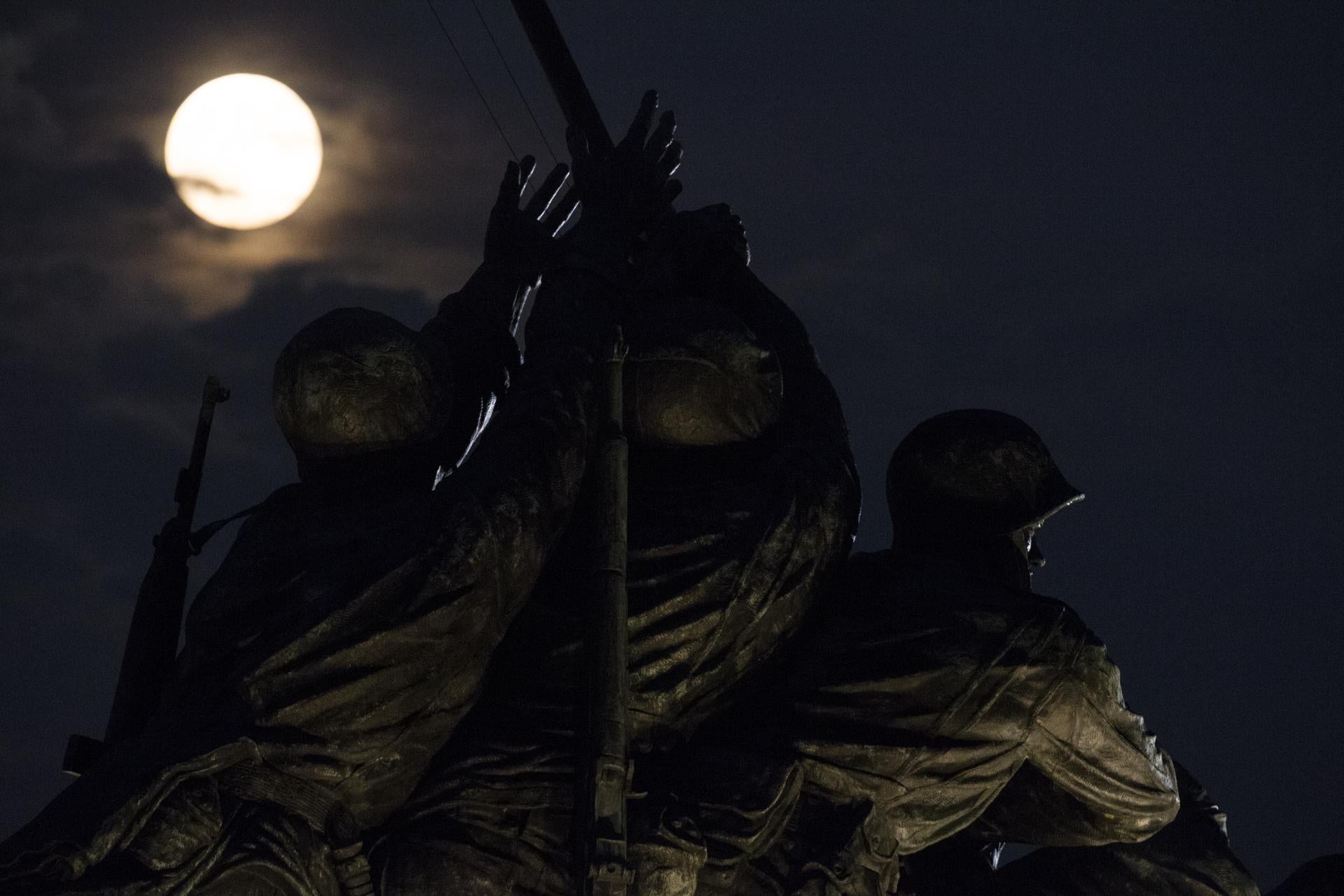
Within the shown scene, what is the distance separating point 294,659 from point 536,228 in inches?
109

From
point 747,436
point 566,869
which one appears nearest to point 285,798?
point 566,869

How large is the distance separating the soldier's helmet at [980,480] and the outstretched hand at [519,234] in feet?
6.13

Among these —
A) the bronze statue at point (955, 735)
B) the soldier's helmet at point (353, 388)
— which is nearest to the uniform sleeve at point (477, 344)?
the soldier's helmet at point (353, 388)

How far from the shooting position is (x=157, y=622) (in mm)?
7602

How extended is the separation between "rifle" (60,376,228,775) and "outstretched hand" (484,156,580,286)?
Result: 143cm

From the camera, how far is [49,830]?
6.18 meters

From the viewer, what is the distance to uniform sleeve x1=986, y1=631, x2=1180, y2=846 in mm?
7387

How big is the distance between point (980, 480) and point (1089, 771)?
125cm

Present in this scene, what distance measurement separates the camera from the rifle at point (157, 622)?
7.44 metres

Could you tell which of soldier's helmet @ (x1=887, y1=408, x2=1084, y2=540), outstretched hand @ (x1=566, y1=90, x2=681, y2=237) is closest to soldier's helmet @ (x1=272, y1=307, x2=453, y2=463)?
outstretched hand @ (x1=566, y1=90, x2=681, y2=237)

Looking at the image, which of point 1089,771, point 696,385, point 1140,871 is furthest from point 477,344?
point 1140,871

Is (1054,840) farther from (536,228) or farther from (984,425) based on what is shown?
(536,228)

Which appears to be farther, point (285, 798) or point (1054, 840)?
point (1054, 840)

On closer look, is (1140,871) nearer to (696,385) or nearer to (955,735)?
(955,735)
